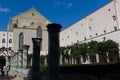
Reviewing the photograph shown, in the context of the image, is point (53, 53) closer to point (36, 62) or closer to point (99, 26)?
point (36, 62)

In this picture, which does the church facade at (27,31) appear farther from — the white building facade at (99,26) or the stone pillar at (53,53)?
the stone pillar at (53,53)

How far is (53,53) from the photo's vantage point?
28.6 ft

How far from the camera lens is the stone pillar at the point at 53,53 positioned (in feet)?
28.0

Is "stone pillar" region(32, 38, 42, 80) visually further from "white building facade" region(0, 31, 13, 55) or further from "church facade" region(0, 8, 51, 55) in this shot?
"white building facade" region(0, 31, 13, 55)

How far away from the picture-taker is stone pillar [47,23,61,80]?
8.52m

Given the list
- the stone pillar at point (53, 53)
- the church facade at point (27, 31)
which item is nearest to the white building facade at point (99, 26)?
the church facade at point (27, 31)

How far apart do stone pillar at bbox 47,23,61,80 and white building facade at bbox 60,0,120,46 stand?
2326 cm

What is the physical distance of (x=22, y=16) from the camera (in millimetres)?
68562

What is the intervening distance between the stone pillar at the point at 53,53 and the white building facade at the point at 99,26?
23255mm

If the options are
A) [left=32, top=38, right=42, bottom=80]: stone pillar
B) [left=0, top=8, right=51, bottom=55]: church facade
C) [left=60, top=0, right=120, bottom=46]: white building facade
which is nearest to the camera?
[left=32, top=38, right=42, bottom=80]: stone pillar

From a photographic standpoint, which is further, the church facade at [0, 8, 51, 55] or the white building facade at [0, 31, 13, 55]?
the white building facade at [0, 31, 13, 55]

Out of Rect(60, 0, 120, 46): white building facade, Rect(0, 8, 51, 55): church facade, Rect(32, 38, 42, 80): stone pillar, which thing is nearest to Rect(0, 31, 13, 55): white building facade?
Rect(0, 8, 51, 55): church facade

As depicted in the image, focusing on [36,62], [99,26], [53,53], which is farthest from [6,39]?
[53,53]

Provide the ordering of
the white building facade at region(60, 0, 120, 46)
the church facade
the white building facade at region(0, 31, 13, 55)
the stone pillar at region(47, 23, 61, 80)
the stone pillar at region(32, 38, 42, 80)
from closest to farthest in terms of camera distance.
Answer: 1. the stone pillar at region(47, 23, 61, 80)
2. the stone pillar at region(32, 38, 42, 80)
3. the white building facade at region(60, 0, 120, 46)
4. the church facade
5. the white building facade at region(0, 31, 13, 55)
